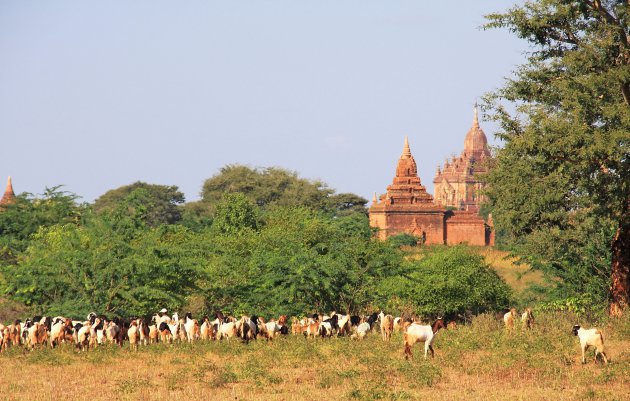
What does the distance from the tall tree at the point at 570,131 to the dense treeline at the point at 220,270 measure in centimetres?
752

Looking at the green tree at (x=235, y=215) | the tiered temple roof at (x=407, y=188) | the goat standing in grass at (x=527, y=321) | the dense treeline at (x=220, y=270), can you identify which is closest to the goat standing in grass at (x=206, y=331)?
the dense treeline at (x=220, y=270)

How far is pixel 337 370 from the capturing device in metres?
21.0

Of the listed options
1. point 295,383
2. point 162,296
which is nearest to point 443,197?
point 162,296

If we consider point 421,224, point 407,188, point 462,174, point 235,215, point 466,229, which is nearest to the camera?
point 235,215

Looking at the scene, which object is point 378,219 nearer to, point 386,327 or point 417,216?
point 417,216

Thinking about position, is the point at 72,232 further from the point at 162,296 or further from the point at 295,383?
the point at 295,383

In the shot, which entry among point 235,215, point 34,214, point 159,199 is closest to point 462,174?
point 159,199

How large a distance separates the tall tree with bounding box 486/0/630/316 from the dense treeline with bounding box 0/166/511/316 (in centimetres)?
752

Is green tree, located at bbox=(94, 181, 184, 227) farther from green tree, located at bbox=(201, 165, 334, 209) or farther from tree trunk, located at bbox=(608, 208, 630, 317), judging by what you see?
tree trunk, located at bbox=(608, 208, 630, 317)

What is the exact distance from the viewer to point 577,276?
37.3 metres

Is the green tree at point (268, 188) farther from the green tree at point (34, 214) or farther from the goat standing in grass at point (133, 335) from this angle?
the goat standing in grass at point (133, 335)

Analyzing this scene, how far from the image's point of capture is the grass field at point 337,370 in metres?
18.7

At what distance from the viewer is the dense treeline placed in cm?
3272

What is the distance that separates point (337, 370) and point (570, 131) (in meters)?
7.85
